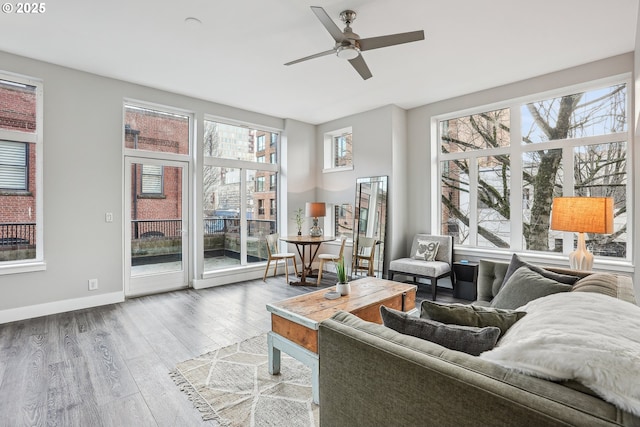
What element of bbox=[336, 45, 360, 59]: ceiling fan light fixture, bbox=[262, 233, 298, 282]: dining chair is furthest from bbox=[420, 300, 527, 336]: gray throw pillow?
bbox=[262, 233, 298, 282]: dining chair

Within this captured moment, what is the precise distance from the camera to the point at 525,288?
2.10 metres

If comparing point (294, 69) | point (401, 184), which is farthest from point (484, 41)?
point (401, 184)

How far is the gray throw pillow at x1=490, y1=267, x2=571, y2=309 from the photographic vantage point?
202cm

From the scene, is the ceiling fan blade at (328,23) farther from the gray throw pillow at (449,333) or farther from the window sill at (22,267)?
the window sill at (22,267)

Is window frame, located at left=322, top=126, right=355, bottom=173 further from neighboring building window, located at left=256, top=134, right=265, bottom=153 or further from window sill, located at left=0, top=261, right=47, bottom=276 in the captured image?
window sill, located at left=0, top=261, right=47, bottom=276

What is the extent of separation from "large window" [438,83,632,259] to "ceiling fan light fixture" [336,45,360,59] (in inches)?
114

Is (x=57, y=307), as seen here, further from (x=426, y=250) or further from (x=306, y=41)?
(x=426, y=250)

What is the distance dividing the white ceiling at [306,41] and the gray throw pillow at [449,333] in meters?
2.61

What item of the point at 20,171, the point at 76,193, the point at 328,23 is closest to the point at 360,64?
the point at 328,23

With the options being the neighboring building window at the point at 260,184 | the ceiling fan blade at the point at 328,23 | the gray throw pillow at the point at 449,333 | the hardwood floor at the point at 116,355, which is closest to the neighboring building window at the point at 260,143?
the neighboring building window at the point at 260,184

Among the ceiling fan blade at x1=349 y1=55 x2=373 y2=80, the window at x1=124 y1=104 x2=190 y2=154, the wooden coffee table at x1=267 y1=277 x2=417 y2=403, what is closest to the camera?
the wooden coffee table at x1=267 y1=277 x2=417 y2=403

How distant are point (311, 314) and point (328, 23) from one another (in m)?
2.25

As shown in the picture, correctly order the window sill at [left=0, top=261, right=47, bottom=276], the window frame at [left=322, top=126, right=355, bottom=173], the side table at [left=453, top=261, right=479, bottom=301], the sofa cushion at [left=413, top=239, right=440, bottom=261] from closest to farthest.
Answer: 1. the window sill at [left=0, top=261, right=47, bottom=276]
2. the side table at [left=453, top=261, right=479, bottom=301]
3. the sofa cushion at [left=413, top=239, right=440, bottom=261]
4. the window frame at [left=322, top=126, right=355, bottom=173]

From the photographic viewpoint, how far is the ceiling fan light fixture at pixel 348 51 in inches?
109
